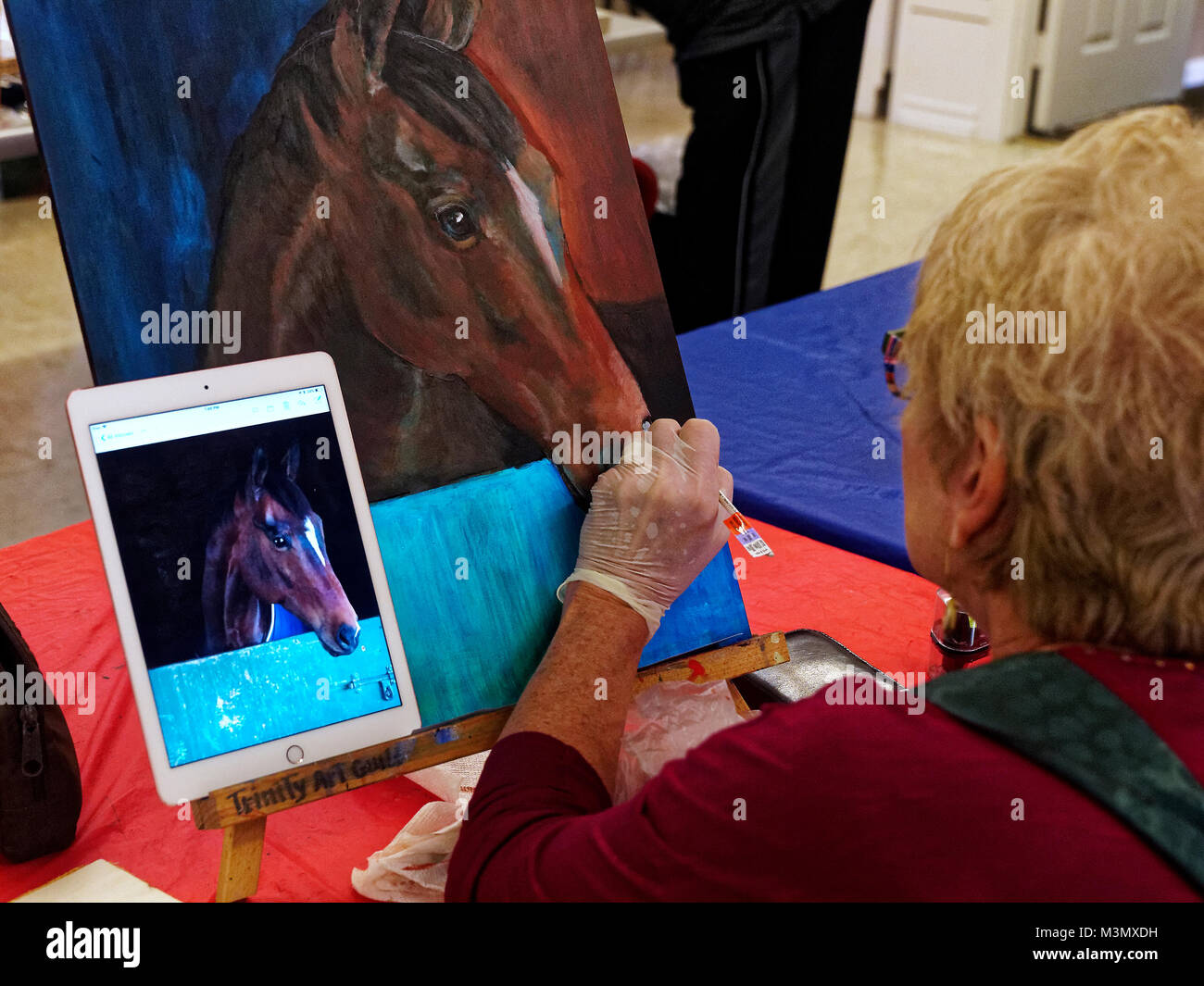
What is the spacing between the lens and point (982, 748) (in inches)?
28.3

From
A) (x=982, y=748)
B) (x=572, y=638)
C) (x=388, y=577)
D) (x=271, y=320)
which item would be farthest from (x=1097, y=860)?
(x=271, y=320)

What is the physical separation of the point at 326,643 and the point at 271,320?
1.00 ft

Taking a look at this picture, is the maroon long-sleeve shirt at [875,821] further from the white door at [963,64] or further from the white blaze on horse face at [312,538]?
the white door at [963,64]

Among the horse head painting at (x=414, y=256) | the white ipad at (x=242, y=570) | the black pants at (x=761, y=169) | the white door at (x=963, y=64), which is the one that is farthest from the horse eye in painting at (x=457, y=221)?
the white door at (x=963, y=64)

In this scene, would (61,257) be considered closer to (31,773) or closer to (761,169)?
(761,169)

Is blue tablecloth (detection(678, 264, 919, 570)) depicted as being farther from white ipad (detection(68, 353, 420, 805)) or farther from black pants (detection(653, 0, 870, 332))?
white ipad (detection(68, 353, 420, 805))

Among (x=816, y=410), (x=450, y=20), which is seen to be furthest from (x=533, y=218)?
(x=816, y=410)

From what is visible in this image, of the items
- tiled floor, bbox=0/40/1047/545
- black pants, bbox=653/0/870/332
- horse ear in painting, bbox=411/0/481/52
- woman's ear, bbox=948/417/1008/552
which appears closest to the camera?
woman's ear, bbox=948/417/1008/552

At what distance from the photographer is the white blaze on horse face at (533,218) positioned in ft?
4.09

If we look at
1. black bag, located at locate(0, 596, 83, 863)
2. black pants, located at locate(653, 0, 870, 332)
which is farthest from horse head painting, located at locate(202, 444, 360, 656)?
black pants, located at locate(653, 0, 870, 332)

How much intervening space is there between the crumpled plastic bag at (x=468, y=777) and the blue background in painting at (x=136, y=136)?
18.5 inches

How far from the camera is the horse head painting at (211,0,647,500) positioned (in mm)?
1118

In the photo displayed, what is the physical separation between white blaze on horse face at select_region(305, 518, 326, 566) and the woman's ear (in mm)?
519

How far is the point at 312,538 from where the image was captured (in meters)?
1.04
